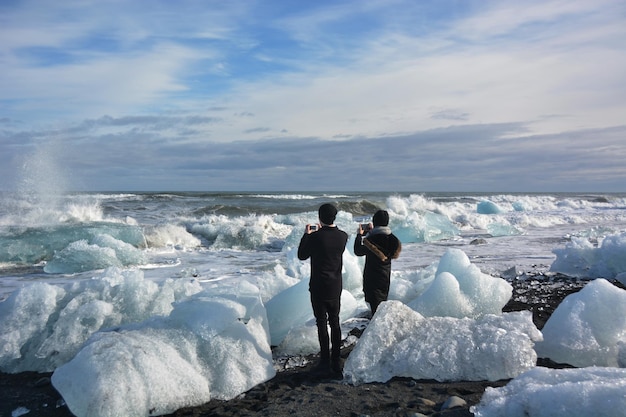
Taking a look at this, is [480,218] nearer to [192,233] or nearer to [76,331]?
[192,233]

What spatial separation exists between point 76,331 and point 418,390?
3.19 meters

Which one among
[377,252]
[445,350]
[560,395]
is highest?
[377,252]

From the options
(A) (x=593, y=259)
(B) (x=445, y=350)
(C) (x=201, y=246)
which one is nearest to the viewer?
(B) (x=445, y=350)

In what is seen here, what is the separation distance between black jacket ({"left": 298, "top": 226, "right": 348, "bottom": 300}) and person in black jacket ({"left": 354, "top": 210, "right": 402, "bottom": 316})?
1.64 ft

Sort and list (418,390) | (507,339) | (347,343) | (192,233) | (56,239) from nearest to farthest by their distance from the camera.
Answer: (418,390)
(507,339)
(347,343)
(56,239)
(192,233)

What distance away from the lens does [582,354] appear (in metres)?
4.25

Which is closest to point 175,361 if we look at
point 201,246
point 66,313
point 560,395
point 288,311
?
point 288,311

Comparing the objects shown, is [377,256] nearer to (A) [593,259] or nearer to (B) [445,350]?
(B) [445,350]

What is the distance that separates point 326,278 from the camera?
441 centimetres

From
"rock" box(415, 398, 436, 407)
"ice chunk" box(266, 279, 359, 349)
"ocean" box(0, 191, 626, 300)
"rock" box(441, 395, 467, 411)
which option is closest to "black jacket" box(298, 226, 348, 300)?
"ice chunk" box(266, 279, 359, 349)

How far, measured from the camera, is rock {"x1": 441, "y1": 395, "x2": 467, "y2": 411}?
340 centimetres

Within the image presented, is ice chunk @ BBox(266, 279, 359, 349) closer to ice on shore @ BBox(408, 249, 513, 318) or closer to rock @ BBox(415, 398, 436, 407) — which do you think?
ice on shore @ BBox(408, 249, 513, 318)

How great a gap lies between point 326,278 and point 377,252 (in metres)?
0.76

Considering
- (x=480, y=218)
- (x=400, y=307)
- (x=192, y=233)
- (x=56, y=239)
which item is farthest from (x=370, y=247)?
(x=480, y=218)
